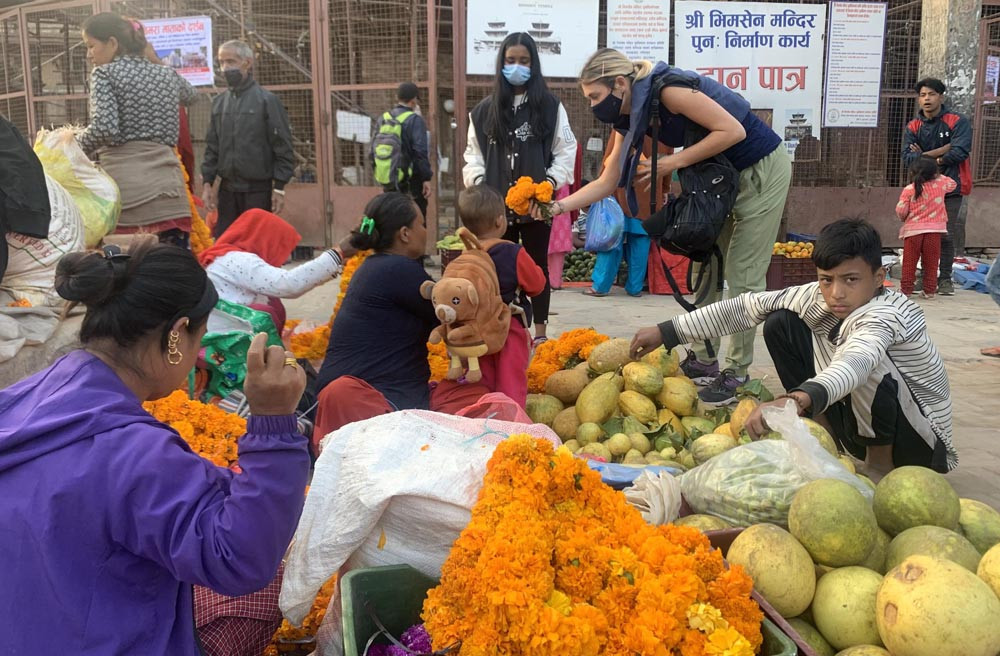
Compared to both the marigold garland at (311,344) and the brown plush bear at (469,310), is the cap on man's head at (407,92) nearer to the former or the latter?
the marigold garland at (311,344)

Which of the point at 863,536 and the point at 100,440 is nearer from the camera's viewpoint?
the point at 100,440

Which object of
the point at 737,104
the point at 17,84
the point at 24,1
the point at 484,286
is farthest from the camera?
the point at 17,84

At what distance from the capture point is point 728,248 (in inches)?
196

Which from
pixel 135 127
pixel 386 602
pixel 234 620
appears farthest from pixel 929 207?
pixel 234 620

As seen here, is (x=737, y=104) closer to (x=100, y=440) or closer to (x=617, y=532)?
(x=617, y=532)

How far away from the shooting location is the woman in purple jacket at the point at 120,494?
5.00 ft

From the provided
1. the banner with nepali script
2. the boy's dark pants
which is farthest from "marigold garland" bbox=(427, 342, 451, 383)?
the banner with nepali script

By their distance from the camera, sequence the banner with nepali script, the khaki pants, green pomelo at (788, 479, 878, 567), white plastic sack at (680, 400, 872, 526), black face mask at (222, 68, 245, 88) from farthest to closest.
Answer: the banner with nepali script, black face mask at (222, 68, 245, 88), the khaki pants, white plastic sack at (680, 400, 872, 526), green pomelo at (788, 479, 878, 567)

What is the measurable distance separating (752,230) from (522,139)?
2043mm

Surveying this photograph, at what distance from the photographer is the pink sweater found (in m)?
9.02

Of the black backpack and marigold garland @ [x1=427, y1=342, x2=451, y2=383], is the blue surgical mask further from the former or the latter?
marigold garland @ [x1=427, y1=342, x2=451, y2=383]

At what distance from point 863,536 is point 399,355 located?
224 cm

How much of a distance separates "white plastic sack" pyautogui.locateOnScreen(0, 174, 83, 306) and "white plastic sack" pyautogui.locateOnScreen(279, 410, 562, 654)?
3336 millimetres

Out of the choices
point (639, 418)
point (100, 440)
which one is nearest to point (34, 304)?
point (639, 418)
